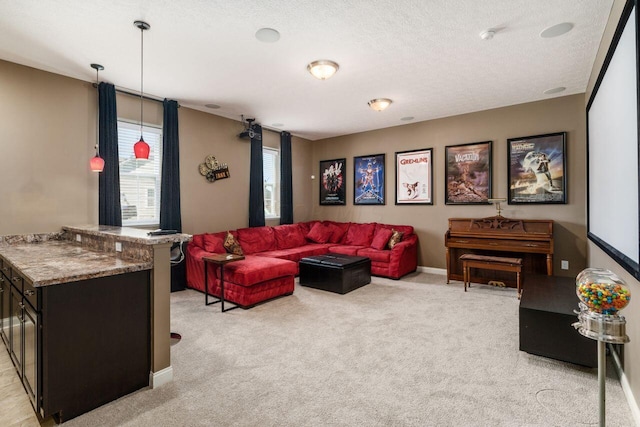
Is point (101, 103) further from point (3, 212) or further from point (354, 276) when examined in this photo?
point (354, 276)

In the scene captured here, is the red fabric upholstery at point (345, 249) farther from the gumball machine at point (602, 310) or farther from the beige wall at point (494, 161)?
the gumball machine at point (602, 310)

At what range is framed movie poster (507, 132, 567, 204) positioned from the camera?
4.66 metres

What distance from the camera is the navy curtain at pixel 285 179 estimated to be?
6.64 m

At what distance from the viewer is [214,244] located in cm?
478

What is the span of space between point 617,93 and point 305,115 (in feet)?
13.5

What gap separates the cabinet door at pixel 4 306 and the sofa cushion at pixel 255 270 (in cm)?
200

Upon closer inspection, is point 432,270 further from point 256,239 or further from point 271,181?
point 271,181

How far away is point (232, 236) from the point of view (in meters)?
5.00

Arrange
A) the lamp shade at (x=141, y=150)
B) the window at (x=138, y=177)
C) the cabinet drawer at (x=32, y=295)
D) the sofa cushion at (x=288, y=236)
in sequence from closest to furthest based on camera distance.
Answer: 1. the cabinet drawer at (x=32, y=295)
2. the lamp shade at (x=141, y=150)
3. the window at (x=138, y=177)
4. the sofa cushion at (x=288, y=236)

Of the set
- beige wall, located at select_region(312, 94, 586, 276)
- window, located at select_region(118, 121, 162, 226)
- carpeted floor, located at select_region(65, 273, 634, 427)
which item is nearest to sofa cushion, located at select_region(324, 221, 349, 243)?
beige wall, located at select_region(312, 94, 586, 276)

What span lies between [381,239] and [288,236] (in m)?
1.77

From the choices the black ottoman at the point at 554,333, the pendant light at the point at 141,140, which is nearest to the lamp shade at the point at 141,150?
the pendant light at the point at 141,140

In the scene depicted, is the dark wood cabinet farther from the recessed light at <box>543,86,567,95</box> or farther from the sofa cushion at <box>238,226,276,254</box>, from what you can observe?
the recessed light at <box>543,86,567,95</box>

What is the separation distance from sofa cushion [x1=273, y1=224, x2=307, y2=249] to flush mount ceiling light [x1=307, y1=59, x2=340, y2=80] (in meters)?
3.26
